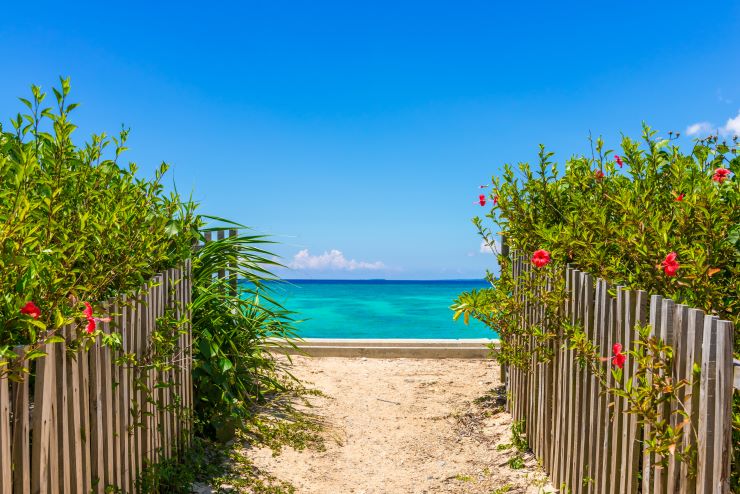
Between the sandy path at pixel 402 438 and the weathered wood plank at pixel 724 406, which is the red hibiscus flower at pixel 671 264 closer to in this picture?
the weathered wood plank at pixel 724 406

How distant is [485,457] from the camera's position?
555 cm

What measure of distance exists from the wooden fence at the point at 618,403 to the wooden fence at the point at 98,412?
2.69m

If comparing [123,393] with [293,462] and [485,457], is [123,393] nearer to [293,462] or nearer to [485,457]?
[293,462]

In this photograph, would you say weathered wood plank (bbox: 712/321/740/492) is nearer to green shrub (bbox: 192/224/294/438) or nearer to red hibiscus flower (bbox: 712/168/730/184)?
red hibiscus flower (bbox: 712/168/730/184)

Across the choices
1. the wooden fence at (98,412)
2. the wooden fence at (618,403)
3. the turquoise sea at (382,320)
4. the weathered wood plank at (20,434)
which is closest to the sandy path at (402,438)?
the wooden fence at (618,403)

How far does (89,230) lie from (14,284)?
30.9 inches

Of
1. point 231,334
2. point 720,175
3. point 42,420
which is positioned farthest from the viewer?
point 231,334

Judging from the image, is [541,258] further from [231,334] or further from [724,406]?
[231,334]

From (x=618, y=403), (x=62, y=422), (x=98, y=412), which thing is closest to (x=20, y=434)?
(x=62, y=422)

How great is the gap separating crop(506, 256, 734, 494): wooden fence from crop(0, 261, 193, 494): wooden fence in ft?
8.82

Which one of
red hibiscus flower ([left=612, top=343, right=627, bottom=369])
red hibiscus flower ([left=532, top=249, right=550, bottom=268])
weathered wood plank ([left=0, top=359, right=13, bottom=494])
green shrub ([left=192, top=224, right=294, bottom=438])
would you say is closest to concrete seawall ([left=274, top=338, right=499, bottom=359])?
green shrub ([left=192, top=224, right=294, bottom=438])

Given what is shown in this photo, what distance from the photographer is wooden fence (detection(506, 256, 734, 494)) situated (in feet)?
7.97

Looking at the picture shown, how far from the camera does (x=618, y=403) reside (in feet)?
11.0

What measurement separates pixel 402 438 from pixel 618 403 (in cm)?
322
